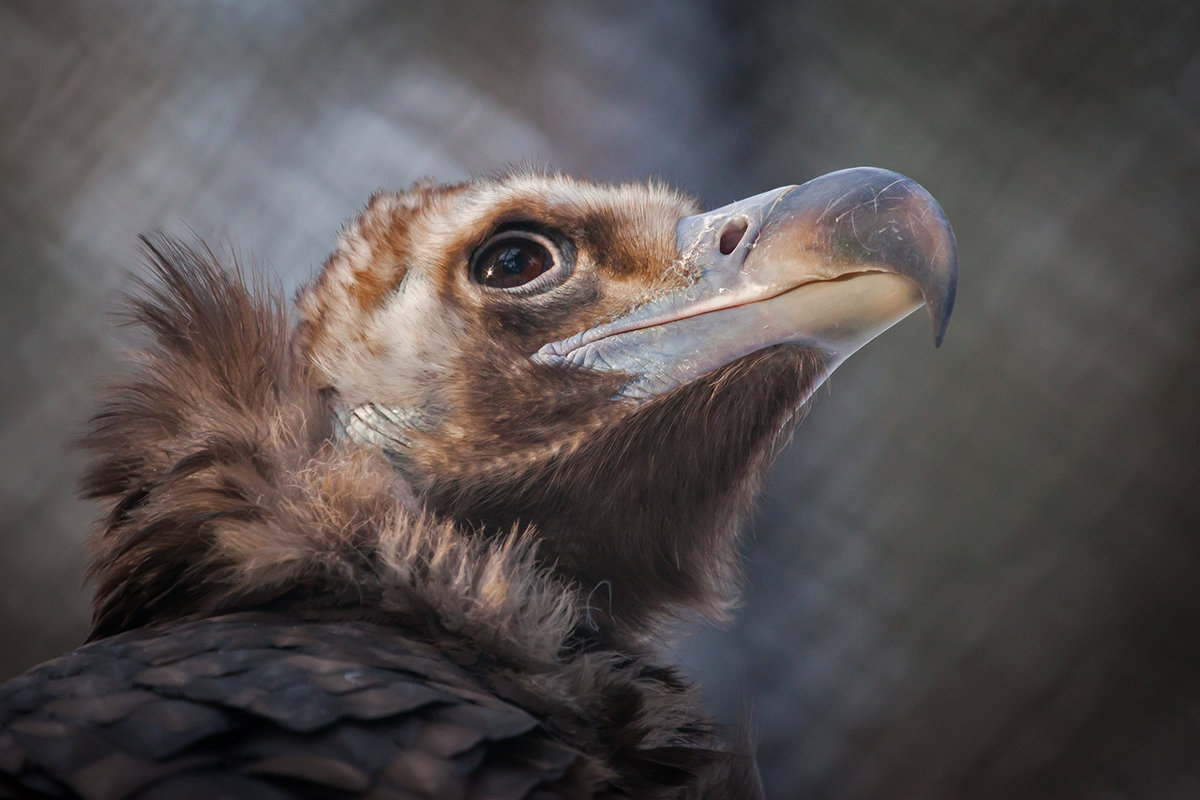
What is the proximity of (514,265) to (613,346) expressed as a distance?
129mm

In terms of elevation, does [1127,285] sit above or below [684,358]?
above

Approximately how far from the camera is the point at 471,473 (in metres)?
0.81

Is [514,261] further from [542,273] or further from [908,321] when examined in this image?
[908,321]

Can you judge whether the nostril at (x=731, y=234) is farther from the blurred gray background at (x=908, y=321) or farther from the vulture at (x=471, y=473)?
the blurred gray background at (x=908, y=321)

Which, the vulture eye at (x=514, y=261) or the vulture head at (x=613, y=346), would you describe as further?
the vulture eye at (x=514, y=261)

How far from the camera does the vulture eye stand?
33.1 inches

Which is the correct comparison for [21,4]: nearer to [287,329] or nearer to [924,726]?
[287,329]

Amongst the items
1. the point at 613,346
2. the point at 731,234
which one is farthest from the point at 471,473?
the point at 731,234

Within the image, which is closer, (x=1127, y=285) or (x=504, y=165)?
(x=504, y=165)

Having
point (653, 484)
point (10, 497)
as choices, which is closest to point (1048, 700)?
point (653, 484)

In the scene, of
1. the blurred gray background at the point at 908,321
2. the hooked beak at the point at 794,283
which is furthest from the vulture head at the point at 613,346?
the blurred gray background at the point at 908,321

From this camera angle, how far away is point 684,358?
2.53 feet

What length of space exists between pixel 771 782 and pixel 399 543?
0.98 m

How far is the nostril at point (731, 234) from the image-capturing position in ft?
2.60
